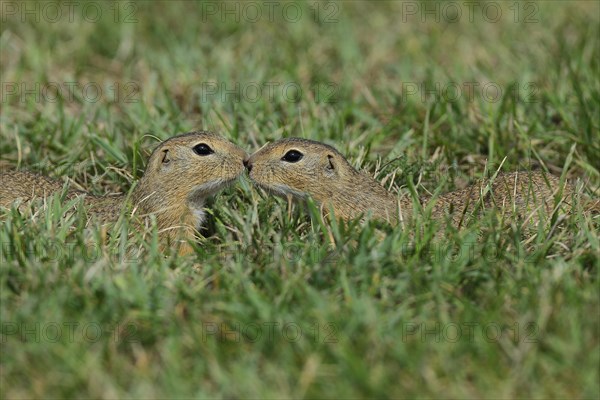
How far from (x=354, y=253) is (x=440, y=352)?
2.94 ft

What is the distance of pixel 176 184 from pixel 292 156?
67cm

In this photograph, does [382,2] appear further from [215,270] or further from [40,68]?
[215,270]

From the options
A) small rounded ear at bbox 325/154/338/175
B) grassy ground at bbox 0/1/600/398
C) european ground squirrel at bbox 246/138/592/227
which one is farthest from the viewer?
small rounded ear at bbox 325/154/338/175

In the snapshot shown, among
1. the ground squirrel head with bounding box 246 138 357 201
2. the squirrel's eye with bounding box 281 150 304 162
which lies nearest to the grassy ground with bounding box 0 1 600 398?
the ground squirrel head with bounding box 246 138 357 201

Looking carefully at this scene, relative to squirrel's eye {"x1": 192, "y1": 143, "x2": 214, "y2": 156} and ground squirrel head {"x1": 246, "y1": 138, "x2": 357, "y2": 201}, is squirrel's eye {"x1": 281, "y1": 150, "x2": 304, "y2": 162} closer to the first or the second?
ground squirrel head {"x1": 246, "y1": 138, "x2": 357, "y2": 201}

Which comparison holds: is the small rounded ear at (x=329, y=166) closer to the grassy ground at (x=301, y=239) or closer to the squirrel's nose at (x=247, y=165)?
the grassy ground at (x=301, y=239)

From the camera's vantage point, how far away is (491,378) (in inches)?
157

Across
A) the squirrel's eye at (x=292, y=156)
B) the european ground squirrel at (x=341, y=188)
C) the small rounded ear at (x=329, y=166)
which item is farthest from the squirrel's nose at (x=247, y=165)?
the small rounded ear at (x=329, y=166)

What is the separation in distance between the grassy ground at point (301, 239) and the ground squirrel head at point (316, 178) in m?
0.15

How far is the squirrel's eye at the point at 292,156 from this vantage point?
5695 mm

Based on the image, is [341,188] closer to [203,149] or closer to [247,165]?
[247,165]

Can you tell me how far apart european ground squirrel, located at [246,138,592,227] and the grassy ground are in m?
0.16

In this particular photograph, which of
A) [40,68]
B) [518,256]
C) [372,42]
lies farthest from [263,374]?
[372,42]

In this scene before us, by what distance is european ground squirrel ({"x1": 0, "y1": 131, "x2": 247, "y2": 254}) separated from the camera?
571cm
